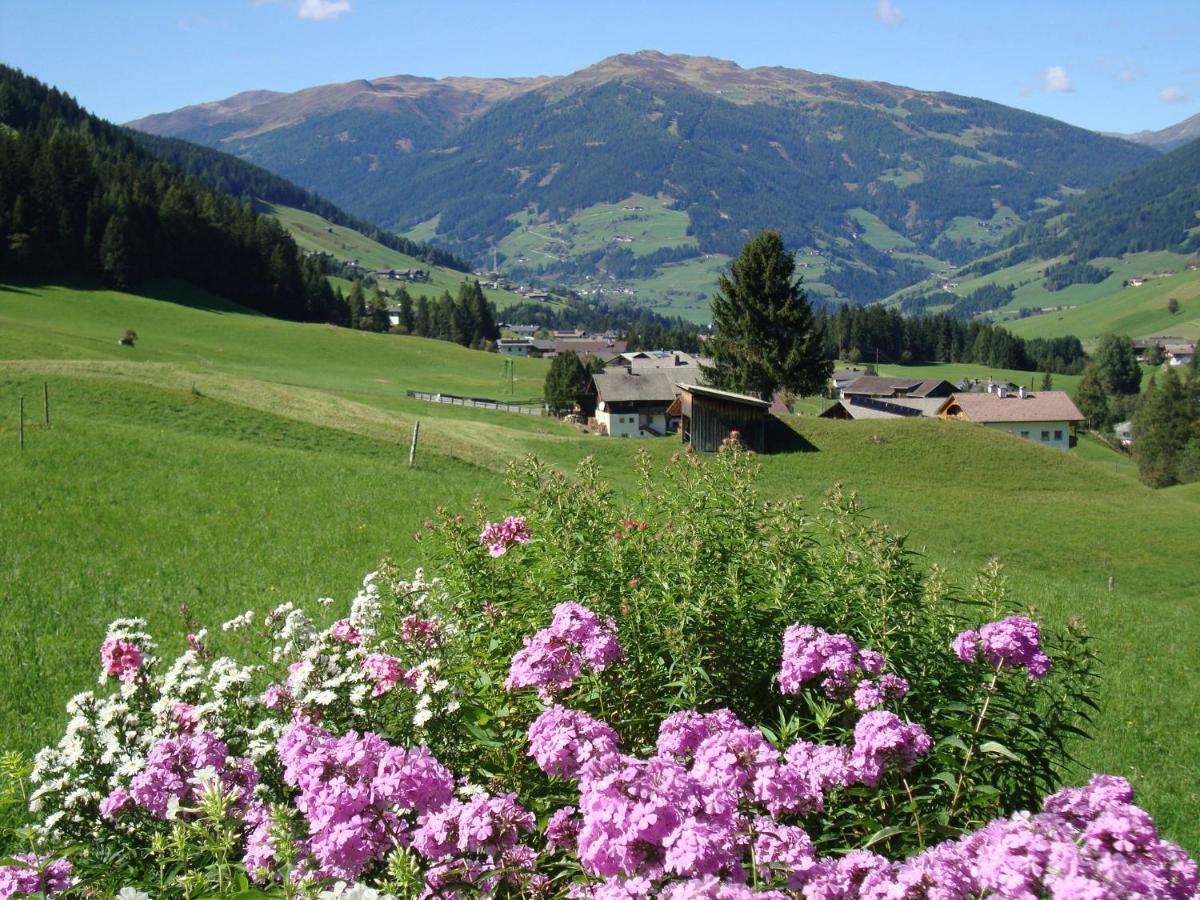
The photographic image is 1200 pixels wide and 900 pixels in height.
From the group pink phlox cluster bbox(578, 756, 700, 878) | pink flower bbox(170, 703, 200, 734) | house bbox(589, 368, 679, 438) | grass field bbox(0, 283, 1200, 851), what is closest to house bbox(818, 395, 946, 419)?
house bbox(589, 368, 679, 438)

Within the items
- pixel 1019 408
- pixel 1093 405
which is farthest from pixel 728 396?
pixel 1093 405

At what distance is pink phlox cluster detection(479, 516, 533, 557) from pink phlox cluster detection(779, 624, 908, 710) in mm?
2812

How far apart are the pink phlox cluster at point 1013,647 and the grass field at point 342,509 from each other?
15.5ft

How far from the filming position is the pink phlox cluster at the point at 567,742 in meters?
3.66

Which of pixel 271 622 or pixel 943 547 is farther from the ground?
pixel 271 622

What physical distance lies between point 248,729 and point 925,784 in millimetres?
3501

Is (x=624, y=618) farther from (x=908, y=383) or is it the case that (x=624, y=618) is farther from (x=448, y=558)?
(x=908, y=383)

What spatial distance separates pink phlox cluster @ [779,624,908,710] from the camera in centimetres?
469

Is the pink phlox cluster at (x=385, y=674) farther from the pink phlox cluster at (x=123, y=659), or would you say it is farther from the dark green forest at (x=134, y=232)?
the dark green forest at (x=134, y=232)

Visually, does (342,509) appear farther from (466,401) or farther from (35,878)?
(466,401)

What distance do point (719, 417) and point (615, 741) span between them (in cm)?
4032

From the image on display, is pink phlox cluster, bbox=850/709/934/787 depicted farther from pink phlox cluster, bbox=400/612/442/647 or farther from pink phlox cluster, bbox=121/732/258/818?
pink phlox cluster, bbox=400/612/442/647

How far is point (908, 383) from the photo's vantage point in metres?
109

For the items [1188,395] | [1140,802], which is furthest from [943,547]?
[1188,395]
